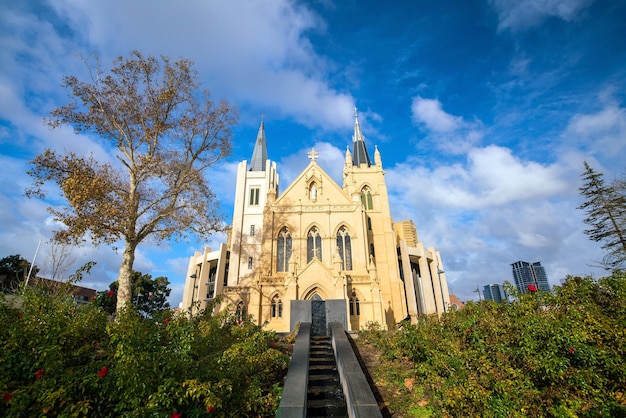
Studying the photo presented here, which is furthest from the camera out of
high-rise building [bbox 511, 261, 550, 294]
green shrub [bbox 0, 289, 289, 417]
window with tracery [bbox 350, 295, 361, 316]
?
window with tracery [bbox 350, 295, 361, 316]

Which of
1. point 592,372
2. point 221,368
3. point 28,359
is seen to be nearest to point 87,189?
point 28,359

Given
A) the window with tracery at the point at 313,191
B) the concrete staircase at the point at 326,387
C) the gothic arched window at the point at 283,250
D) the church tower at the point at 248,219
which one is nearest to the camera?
the concrete staircase at the point at 326,387

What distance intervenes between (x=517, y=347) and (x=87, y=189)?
50.3ft

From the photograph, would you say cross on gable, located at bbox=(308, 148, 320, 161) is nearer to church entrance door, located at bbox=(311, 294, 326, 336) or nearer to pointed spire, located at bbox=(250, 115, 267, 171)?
pointed spire, located at bbox=(250, 115, 267, 171)

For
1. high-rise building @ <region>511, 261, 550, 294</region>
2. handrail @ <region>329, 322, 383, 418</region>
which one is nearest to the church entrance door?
handrail @ <region>329, 322, 383, 418</region>

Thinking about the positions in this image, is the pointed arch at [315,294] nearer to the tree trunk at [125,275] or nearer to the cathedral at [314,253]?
the cathedral at [314,253]

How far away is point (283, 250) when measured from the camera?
27031 mm

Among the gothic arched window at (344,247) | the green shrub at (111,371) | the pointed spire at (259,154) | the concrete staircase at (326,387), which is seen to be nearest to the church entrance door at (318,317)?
the gothic arched window at (344,247)

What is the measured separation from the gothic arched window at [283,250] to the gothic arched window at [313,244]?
1.66 metres

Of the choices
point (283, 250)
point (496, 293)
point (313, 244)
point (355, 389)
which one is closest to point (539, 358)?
point (355, 389)

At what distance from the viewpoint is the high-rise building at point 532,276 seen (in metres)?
10.3

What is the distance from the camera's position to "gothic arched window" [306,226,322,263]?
87.8ft

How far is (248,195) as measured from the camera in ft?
106

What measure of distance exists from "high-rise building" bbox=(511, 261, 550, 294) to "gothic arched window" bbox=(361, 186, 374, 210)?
1441 cm
